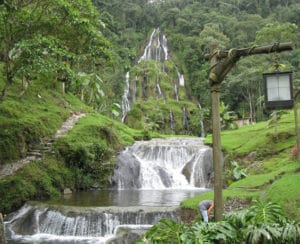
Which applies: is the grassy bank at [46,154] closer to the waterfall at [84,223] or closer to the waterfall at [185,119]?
the waterfall at [84,223]

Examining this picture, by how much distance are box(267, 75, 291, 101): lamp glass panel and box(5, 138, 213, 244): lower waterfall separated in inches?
308

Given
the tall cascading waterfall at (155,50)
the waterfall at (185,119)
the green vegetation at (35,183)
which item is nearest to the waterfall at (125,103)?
the tall cascading waterfall at (155,50)

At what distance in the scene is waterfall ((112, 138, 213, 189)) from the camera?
2161 cm

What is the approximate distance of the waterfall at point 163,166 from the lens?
70.9 feet

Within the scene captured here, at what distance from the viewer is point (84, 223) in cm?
1273

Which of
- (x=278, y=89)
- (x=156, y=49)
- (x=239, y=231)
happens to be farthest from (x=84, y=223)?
(x=156, y=49)

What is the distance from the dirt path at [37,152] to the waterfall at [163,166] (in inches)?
154

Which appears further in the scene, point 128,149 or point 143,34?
point 143,34

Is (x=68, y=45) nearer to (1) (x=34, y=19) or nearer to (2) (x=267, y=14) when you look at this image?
(1) (x=34, y=19)

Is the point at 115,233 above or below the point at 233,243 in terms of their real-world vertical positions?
below

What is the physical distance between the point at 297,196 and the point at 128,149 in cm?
1655

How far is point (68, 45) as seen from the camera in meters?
17.6

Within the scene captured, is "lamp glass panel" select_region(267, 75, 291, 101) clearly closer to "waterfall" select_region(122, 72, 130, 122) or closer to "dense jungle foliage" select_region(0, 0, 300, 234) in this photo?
"dense jungle foliage" select_region(0, 0, 300, 234)

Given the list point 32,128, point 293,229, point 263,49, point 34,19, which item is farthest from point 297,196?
point 32,128
